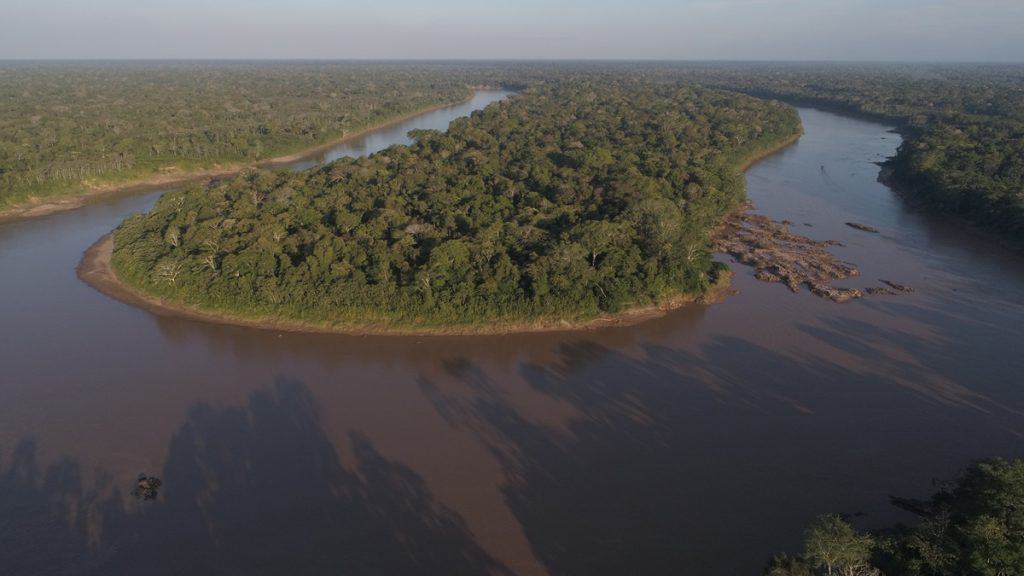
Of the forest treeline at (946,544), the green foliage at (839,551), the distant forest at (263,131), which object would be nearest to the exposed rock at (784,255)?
the distant forest at (263,131)

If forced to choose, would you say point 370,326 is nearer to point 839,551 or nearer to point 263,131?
point 839,551

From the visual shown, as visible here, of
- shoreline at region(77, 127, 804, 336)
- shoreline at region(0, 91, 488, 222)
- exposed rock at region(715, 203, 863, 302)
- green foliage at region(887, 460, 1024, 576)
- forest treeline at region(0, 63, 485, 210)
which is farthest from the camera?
forest treeline at region(0, 63, 485, 210)

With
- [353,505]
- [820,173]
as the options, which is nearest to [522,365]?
[353,505]

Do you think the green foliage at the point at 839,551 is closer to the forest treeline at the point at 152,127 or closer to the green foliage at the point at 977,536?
the green foliage at the point at 977,536

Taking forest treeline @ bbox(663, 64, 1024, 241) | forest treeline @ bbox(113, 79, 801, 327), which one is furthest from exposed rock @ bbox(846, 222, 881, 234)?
forest treeline @ bbox(113, 79, 801, 327)

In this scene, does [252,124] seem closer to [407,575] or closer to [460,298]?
[460,298]

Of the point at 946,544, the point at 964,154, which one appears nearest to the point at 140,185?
the point at 946,544

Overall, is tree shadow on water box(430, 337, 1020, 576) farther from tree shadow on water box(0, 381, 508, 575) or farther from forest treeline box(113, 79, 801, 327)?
forest treeline box(113, 79, 801, 327)
